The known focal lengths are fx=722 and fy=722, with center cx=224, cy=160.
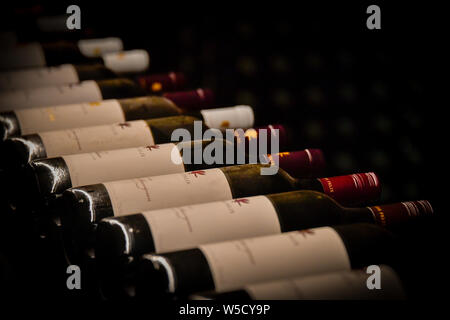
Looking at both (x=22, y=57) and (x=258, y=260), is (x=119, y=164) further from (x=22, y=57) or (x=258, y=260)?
(x=22, y=57)

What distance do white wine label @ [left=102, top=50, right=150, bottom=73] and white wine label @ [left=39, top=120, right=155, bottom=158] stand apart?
537mm

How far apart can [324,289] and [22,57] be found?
1170 mm

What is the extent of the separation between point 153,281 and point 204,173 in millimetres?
262

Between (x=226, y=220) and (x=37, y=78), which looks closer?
(x=226, y=220)

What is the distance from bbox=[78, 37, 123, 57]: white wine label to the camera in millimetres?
1818

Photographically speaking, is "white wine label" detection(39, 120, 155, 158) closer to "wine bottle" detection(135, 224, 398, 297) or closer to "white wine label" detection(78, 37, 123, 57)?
"wine bottle" detection(135, 224, 398, 297)

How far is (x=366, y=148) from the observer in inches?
51.9

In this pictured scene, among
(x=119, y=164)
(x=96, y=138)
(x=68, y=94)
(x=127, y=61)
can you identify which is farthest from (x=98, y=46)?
(x=119, y=164)

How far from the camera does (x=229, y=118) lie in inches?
53.5

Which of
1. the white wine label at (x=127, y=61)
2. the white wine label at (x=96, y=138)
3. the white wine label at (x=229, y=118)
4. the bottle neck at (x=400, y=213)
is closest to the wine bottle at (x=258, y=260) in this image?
the bottle neck at (x=400, y=213)

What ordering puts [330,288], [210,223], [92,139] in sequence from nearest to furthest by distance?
1. [330,288]
2. [210,223]
3. [92,139]

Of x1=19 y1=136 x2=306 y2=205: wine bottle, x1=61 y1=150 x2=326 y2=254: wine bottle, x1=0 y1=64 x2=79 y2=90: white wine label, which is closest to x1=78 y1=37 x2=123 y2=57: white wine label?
x1=0 y1=64 x2=79 y2=90: white wine label

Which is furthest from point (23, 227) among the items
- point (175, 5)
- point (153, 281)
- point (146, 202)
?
point (175, 5)

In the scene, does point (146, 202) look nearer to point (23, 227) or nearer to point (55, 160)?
point (55, 160)
